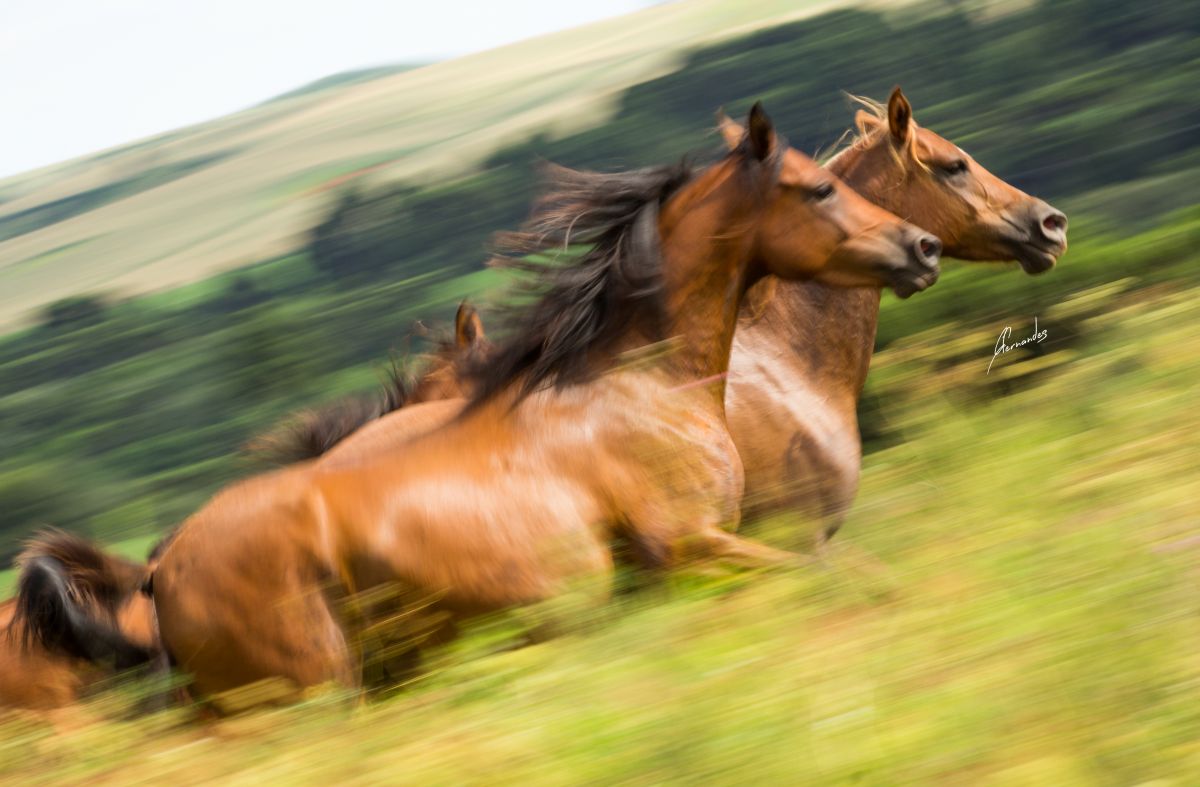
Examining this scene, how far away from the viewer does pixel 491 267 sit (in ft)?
14.6

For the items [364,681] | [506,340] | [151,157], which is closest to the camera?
[364,681]

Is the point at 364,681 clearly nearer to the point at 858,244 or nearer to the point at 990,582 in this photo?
the point at 990,582

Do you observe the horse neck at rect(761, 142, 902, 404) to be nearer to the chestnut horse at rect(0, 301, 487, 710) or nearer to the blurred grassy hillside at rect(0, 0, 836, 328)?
the chestnut horse at rect(0, 301, 487, 710)

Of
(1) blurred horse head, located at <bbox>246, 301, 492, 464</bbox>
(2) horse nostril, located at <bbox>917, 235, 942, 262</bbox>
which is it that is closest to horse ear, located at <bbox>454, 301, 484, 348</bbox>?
(1) blurred horse head, located at <bbox>246, 301, 492, 464</bbox>

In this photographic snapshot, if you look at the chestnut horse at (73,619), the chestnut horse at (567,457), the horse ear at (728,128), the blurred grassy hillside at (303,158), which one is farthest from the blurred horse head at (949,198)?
the blurred grassy hillside at (303,158)

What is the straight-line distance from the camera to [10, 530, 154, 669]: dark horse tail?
442 cm

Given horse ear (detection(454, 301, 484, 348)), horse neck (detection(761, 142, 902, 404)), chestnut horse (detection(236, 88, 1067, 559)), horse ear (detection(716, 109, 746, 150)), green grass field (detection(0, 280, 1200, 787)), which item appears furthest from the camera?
horse ear (detection(454, 301, 484, 348))

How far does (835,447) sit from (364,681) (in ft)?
6.91

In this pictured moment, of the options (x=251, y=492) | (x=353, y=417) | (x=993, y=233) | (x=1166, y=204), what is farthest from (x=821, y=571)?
(x=1166, y=204)

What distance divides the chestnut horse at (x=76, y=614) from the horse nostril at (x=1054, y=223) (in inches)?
150

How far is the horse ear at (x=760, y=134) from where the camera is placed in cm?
421

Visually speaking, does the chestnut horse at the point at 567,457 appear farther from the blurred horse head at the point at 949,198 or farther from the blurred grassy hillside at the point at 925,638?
the blurred horse head at the point at 949,198

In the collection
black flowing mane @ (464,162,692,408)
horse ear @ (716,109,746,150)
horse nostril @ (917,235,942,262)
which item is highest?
horse ear @ (716,109,746,150)

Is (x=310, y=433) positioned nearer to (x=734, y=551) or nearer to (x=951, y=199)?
(x=734, y=551)
